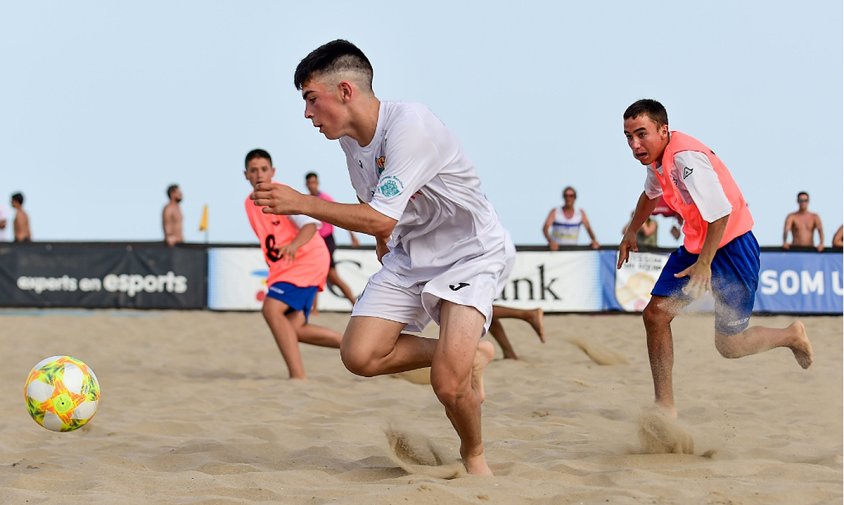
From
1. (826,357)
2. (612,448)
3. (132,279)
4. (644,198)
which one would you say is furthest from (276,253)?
(132,279)

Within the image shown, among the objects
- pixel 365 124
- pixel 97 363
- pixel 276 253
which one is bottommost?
pixel 97 363

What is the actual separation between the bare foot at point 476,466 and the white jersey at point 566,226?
1084cm

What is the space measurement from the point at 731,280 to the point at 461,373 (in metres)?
1.83

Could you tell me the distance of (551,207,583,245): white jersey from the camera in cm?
1448

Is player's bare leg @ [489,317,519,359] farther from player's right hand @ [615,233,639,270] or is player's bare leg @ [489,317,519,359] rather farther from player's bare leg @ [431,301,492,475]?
player's bare leg @ [431,301,492,475]

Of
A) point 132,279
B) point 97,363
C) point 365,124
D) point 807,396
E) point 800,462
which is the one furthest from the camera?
point 132,279

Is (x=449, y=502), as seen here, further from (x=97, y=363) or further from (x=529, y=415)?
(x=97, y=363)

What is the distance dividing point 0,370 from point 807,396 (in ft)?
19.9

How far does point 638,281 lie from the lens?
46.6 ft

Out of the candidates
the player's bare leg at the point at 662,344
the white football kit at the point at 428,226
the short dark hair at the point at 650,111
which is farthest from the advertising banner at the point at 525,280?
the white football kit at the point at 428,226

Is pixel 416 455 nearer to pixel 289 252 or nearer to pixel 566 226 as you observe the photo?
pixel 289 252

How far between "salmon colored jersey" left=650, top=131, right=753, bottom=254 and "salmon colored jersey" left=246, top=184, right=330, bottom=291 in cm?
290

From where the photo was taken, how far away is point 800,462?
4164 millimetres

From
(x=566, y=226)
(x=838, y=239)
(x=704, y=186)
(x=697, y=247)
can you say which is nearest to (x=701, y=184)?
(x=704, y=186)
